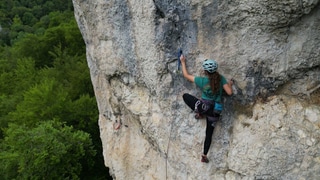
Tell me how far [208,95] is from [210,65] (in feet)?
1.84

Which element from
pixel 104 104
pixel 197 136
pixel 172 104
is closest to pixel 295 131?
pixel 197 136

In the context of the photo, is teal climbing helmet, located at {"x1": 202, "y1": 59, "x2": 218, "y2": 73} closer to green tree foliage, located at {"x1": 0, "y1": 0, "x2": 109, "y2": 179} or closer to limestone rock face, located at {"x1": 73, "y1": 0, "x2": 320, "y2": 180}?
limestone rock face, located at {"x1": 73, "y1": 0, "x2": 320, "y2": 180}

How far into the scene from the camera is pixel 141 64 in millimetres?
6355

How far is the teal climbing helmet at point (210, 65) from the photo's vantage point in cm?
512

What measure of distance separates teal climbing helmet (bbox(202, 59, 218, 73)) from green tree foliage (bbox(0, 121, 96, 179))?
26.7 feet

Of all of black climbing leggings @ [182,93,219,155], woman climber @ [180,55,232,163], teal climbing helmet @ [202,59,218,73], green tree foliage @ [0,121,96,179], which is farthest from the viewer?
green tree foliage @ [0,121,96,179]

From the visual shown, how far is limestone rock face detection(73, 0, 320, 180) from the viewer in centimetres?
497

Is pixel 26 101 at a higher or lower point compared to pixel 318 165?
lower

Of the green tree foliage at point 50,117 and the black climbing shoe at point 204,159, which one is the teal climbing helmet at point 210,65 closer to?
the black climbing shoe at point 204,159

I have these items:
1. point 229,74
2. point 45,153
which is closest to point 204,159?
point 229,74

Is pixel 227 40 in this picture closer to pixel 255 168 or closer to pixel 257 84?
pixel 257 84

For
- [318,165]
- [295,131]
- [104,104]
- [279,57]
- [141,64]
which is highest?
[279,57]

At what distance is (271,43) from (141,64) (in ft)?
7.57

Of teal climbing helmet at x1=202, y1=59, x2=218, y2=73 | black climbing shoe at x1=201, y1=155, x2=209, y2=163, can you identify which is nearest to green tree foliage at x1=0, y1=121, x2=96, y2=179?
black climbing shoe at x1=201, y1=155, x2=209, y2=163
